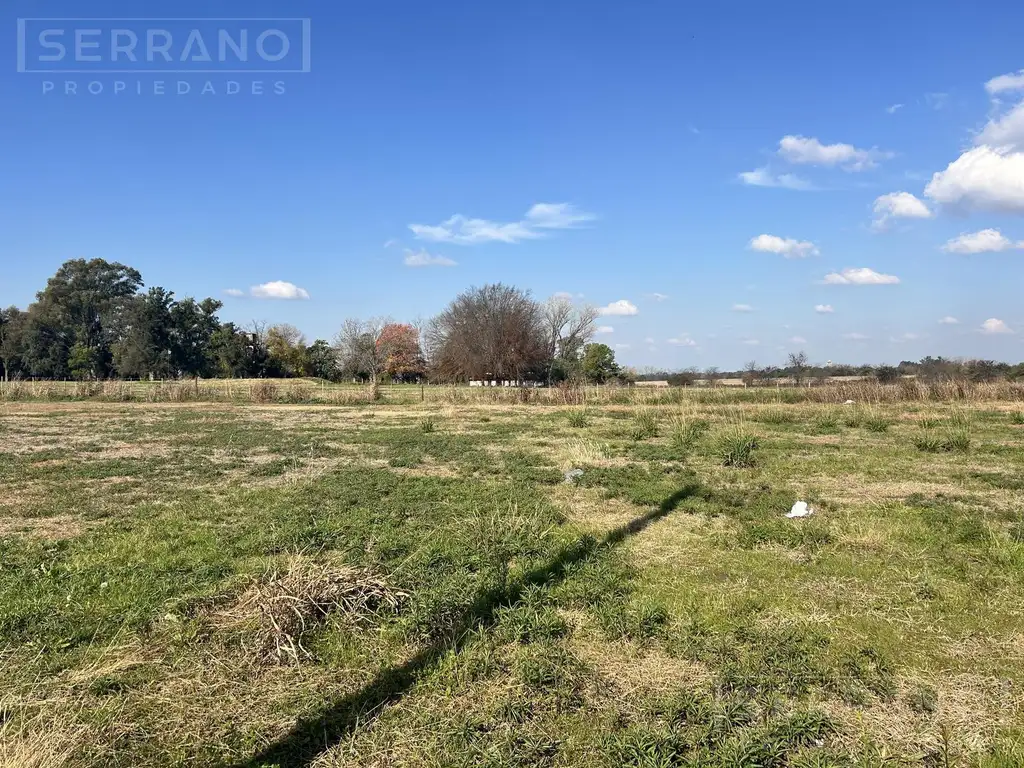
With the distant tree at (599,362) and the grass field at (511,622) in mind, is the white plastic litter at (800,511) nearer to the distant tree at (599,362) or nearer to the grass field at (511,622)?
the grass field at (511,622)

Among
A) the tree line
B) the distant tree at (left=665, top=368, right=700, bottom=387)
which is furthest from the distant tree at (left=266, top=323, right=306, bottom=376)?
the distant tree at (left=665, top=368, right=700, bottom=387)

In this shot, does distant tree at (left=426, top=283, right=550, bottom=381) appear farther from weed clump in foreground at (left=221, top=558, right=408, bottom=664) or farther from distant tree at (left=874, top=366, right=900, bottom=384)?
weed clump in foreground at (left=221, top=558, right=408, bottom=664)

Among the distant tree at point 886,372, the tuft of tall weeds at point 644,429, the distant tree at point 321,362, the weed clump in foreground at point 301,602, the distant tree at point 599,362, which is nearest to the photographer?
the weed clump in foreground at point 301,602

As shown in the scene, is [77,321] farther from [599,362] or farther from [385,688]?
[385,688]

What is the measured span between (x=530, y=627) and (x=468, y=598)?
Result: 1.64ft

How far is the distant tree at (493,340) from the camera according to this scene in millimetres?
57250

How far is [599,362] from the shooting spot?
57344 millimetres

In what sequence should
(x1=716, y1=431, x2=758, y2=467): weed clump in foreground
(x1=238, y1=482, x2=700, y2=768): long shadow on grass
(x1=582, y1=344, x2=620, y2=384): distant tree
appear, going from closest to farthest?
(x1=238, y1=482, x2=700, y2=768): long shadow on grass, (x1=716, y1=431, x2=758, y2=467): weed clump in foreground, (x1=582, y1=344, x2=620, y2=384): distant tree

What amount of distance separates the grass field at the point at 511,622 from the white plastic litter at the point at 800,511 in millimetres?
246

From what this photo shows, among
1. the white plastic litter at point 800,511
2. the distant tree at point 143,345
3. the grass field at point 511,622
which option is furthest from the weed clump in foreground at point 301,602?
the distant tree at point 143,345

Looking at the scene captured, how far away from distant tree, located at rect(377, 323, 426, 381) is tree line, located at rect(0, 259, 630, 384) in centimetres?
794

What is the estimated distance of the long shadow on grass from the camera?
2.77 metres

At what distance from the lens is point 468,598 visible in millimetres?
4180

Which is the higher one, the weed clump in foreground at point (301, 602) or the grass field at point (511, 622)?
the weed clump in foreground at point (301, 602)
